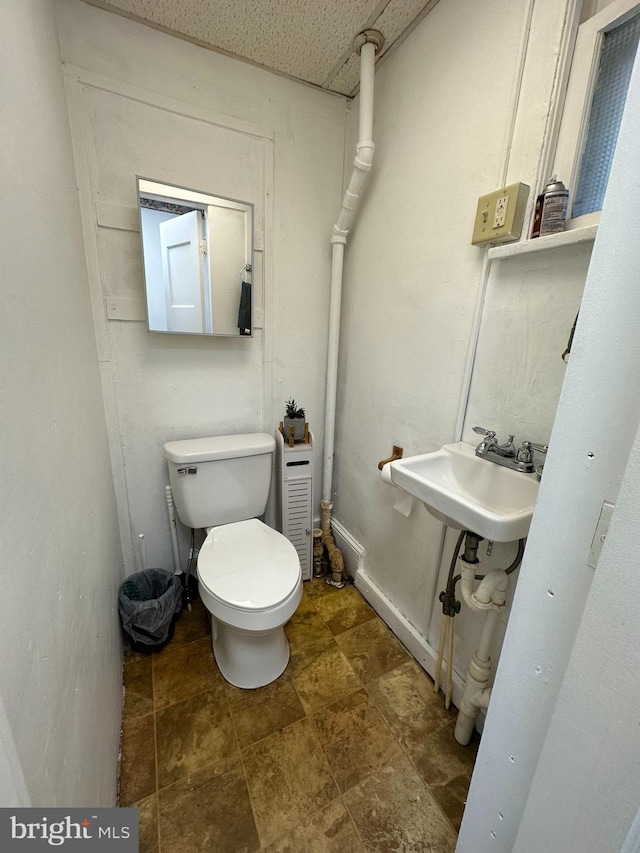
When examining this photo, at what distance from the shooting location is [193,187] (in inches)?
54.6

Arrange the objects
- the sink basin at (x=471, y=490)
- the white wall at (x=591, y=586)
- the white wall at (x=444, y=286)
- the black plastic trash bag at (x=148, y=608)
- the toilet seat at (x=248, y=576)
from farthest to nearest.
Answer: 1. the black plastic trash bag at (x=148, y=608)
2. the toilet seat at (x=248, y=576)
3. the white wall at (x=444, y=286)
4. the sink basin at (x=471, y=490)
5. the white wall at (x=591, y=586)

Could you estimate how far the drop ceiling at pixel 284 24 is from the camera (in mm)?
1127

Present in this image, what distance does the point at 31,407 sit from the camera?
61cm

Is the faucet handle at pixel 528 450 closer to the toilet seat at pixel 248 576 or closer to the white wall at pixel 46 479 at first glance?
the toilet seat at pixel 248 576

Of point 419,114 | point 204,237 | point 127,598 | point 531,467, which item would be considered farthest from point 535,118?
point 127,598

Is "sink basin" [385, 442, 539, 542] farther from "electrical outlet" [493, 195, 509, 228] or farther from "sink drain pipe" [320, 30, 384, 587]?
"sink drain pipe" [320, 30, 384, 587]

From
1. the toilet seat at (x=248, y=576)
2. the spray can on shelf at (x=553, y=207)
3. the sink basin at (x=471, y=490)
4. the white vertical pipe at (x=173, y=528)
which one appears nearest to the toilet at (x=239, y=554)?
the toilet seat at (x=248, y=576)

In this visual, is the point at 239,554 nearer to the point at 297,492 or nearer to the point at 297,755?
the point at 297,492

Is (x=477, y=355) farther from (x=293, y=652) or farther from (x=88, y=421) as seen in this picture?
(x=293, y=652)

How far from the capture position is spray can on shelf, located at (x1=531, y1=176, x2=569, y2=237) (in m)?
0.83

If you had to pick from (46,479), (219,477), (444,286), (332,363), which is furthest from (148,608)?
(444,286)

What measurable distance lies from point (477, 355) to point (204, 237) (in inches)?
45.4

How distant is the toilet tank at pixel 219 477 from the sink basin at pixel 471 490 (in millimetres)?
735

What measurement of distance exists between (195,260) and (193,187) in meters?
0.29
